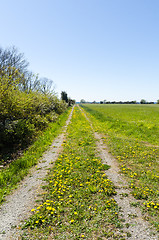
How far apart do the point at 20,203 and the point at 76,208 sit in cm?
193

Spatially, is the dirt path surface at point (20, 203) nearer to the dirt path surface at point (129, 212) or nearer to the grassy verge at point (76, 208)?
the grassy verge at point (76, 208)

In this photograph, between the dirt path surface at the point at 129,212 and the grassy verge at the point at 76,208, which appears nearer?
the dirt path surface at the point at 129,212

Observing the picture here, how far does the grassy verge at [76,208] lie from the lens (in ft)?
11.2

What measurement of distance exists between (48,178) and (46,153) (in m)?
3.34

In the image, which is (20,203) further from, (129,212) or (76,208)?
(129,212)

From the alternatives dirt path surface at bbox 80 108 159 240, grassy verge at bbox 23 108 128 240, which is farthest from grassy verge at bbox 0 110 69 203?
dirt path surface at bbox 80 108 159 240

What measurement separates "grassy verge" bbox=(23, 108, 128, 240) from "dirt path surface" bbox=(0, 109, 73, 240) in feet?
0.98

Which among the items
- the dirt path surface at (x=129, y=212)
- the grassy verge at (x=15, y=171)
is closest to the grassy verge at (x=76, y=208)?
the dirt path surface at (x=129, y=212)

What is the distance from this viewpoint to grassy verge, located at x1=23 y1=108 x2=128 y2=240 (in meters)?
3.42

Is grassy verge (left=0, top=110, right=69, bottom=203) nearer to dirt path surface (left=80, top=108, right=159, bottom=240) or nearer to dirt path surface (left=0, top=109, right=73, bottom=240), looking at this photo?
dirt path surface (left=0, top=109, right=73, bottom=240)

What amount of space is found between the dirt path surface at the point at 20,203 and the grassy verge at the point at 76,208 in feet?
0.98

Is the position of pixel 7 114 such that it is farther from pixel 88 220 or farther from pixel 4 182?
pixel 88 220

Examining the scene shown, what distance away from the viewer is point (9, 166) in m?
7.01

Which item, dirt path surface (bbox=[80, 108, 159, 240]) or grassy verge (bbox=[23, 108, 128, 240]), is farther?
grassy verge (bbox=[23, 108, 128, 240])
